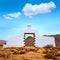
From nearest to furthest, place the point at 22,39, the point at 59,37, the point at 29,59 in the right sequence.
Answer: the point at 29,59 → the point at 22,39 → the point at 59,37

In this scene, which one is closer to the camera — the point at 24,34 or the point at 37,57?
the point at 37,57

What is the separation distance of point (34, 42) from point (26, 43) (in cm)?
147

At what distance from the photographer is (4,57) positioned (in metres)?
21.7

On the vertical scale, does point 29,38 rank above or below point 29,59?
above

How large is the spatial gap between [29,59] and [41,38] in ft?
76.1

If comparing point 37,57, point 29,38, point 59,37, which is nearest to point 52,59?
point 37,57

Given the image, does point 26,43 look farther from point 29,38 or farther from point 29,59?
point 29,59

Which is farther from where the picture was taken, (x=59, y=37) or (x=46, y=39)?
(x=59, y=37)

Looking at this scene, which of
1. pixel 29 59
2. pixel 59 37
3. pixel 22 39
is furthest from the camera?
pixel 59 37

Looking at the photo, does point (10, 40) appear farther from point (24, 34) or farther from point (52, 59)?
point (52, 59)

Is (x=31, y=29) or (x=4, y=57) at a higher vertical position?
(x=31, y=29)

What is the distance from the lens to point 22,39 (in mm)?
43000

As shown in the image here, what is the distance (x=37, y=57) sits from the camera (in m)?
21.8

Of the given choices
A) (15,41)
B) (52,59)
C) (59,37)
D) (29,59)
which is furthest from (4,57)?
(59,37)
